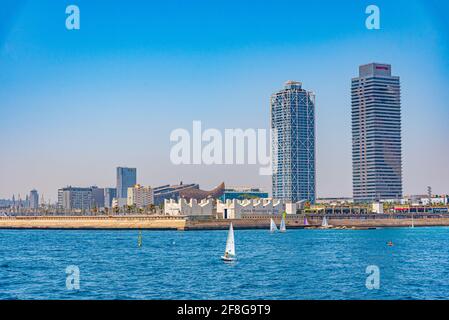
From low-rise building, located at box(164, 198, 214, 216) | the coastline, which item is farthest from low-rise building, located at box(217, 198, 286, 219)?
low-rise building, located at box(164, 198, 214, 216)

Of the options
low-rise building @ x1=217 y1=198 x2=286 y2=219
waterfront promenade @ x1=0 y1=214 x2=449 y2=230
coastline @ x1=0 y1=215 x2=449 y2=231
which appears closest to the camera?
coastline @ x1=0 y1=215 x2=449 y2=231

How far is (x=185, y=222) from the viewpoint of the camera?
15675 centimetres

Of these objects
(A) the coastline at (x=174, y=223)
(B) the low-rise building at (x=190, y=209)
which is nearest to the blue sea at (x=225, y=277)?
(A) the coastline at (x=174, y=223)

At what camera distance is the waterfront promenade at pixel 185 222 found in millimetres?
160250

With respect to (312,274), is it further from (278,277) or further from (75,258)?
(75,258)

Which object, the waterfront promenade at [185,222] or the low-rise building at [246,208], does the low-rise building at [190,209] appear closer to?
the waterfront promenade at [185,222]

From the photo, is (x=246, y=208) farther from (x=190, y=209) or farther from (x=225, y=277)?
(x=225, y=277)

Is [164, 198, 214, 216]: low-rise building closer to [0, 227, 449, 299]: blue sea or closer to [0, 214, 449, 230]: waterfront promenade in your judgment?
[0, 214, 449, 230]: waterfront promenade

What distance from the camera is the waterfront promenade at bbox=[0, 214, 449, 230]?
160m
